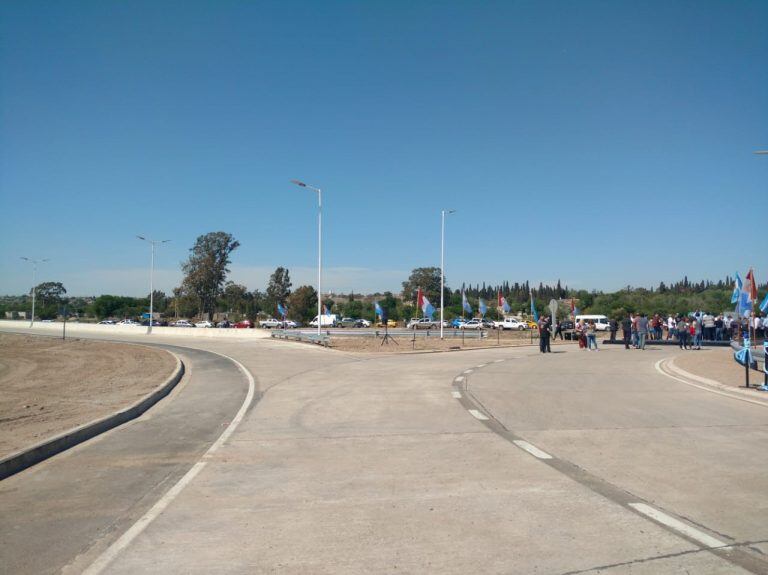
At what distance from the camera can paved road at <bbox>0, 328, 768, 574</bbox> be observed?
4746 millimetres

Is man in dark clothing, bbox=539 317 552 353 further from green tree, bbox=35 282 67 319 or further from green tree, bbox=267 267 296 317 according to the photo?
green tree, bbox=35 282 67 319

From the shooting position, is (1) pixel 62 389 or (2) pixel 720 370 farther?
(2) pixel 720 370

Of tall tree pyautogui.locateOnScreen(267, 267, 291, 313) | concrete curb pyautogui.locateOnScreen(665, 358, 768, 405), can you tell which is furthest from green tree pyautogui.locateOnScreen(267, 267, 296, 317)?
concrete curb pyautogui.locateOnScreen(665, 358, 768, 405)

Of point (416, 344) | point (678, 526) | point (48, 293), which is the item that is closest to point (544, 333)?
point (416, 344)

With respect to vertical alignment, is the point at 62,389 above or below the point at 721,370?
below

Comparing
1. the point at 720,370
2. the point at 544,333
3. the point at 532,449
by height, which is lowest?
the point at 532,449

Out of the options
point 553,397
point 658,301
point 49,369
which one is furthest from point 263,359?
point 658,301

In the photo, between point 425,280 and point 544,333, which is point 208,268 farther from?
point 544,333

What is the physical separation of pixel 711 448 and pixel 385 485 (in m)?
4.86

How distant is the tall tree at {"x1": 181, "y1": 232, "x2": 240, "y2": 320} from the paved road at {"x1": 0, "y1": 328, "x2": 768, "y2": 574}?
94581 mm

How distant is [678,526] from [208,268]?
102986 mm

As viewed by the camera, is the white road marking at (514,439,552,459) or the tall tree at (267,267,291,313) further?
the tall tree at (267,267,291,313)

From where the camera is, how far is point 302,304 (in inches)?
4122

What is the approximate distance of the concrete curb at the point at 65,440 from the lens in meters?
7.64
